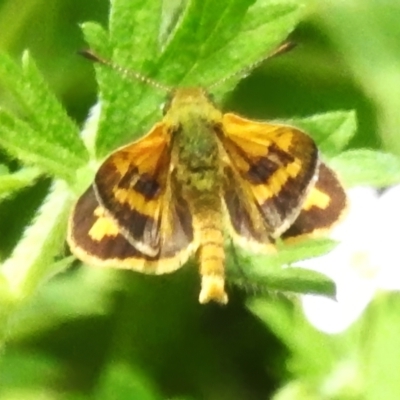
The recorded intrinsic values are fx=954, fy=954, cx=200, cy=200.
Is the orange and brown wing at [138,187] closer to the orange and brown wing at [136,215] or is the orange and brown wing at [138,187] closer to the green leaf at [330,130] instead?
the orange and brown wing at [136,215]

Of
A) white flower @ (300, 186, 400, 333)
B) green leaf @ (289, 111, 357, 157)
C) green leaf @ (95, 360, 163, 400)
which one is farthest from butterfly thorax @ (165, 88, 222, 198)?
green leaf @ (95, 360, 163, 400)

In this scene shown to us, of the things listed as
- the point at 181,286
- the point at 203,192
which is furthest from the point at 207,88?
the point at 181,286

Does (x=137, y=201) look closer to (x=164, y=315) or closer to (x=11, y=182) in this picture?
(x=11, y=182)

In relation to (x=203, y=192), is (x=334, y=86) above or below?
above

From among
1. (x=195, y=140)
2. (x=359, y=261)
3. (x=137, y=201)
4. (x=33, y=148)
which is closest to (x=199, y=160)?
(x=195, y=140)

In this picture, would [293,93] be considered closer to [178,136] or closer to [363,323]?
[363,323]

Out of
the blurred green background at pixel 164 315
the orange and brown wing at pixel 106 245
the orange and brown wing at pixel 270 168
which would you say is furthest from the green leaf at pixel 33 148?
the blurred green background at pixel 164 315
